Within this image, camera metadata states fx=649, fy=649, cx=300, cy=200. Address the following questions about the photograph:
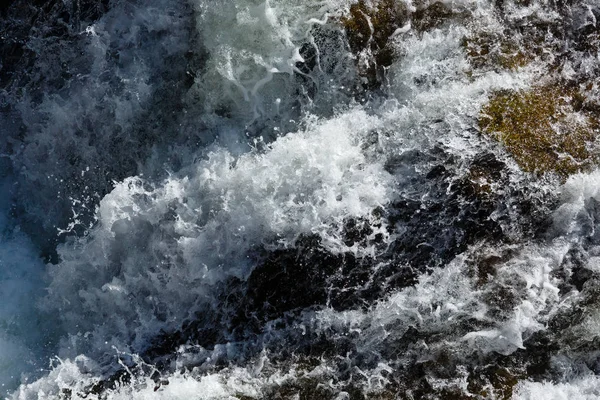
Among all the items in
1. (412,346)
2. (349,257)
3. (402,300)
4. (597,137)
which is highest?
(597,137)

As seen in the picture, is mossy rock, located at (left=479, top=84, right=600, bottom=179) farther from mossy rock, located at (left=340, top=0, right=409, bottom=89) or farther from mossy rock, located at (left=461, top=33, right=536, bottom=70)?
mossy rock, located at (left=340, top=0, right=409, bottom=89)

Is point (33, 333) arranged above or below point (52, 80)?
below

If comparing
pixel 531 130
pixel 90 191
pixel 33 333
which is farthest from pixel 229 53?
pixel 33 333

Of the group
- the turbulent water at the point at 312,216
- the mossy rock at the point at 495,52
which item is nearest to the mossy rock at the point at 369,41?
the turbulent water at the point at 312,216

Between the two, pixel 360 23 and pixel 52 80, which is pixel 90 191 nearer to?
pixel 52 80

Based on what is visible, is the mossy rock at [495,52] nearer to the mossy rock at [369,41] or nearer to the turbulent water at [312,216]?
the turbulent water at [312,216]

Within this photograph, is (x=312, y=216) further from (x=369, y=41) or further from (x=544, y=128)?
(x=544, y=128)
